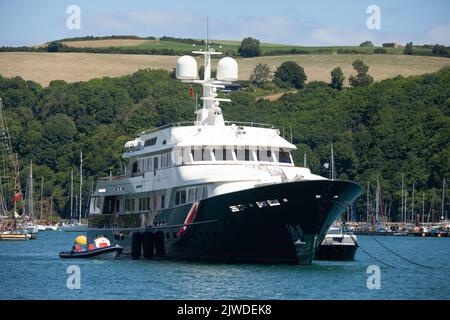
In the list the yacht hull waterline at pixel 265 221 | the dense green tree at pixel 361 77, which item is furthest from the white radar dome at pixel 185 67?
the dense green tree at pixel 361 77

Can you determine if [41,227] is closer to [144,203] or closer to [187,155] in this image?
[144,203]

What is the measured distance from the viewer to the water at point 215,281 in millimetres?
48719

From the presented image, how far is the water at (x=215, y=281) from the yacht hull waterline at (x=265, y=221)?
89 cm

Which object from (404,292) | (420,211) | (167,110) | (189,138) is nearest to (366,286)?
(404,292)

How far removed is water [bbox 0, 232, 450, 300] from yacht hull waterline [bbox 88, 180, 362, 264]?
89 cm

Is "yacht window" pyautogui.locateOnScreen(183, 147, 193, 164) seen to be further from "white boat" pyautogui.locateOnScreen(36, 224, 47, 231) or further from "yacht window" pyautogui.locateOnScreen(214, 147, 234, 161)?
"white boat" pyautogui.locateOnScreen(36, 224, 47, 231)

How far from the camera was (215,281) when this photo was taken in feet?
168

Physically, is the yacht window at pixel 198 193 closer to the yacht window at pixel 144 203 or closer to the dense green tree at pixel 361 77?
the yacht window at pixel 144 203

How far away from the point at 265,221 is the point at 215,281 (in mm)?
6351

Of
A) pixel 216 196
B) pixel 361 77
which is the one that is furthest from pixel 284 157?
pixel 361 77

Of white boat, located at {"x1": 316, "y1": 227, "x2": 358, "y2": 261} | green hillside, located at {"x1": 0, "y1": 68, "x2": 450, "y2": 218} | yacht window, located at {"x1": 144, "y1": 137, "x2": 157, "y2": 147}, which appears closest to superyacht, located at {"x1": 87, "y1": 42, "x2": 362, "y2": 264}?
yacht window, located at {"x1": 144, "y1": 137, "x2": 157, "y2": 147}

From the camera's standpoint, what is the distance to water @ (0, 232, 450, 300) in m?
48.7

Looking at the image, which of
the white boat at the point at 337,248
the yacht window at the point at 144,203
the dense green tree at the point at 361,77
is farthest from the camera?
the dense green tree at the point at 361,77

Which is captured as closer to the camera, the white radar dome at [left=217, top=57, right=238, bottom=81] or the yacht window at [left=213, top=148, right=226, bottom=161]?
the yacht window at [left=213, top=148, right=226, bottom=161]
